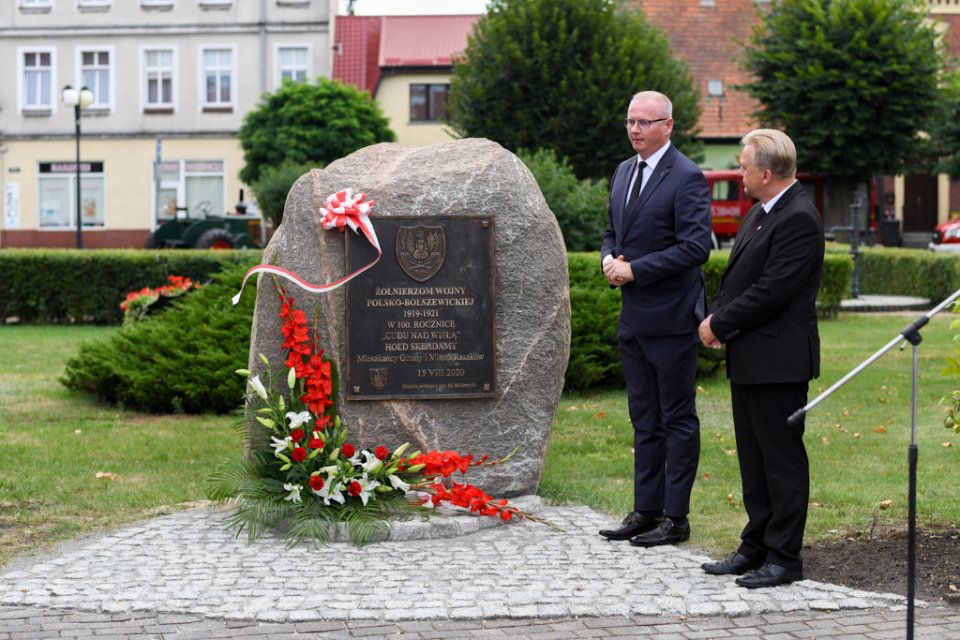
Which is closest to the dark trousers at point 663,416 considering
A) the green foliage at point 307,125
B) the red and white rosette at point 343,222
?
the red and white rosette at point 343,222

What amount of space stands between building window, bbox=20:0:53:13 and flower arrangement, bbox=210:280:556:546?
1558 inches

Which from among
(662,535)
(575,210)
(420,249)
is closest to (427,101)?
(575,210)

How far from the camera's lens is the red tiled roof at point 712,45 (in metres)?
43.9

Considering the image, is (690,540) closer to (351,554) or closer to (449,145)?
(351,554)

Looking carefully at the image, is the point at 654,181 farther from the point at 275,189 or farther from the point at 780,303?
the point at 275,189

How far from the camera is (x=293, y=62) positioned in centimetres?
4244

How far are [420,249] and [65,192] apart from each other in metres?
38.8

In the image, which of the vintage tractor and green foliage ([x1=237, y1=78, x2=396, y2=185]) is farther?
green foliage ([x1=237, y1=78, x2=396, y2=185])

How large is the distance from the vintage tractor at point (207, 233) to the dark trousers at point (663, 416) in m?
20.1

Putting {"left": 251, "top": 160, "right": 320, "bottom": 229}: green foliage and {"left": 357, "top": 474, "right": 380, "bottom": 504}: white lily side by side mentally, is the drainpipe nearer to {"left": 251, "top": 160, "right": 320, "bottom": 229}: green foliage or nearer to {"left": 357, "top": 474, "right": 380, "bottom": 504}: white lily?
{"left": 251, "top": 160, "right": 320, "bottom": 229}: green foliage

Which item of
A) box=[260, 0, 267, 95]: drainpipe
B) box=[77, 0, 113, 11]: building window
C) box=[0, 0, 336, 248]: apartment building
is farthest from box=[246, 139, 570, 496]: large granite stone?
box=[77, 0, 113, 11]: building window

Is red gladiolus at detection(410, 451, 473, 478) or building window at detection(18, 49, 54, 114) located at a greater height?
building window at detection(18, 49, 54, 114)

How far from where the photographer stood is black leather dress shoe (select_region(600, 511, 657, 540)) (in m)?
6.39

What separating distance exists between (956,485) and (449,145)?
11.6 ft
